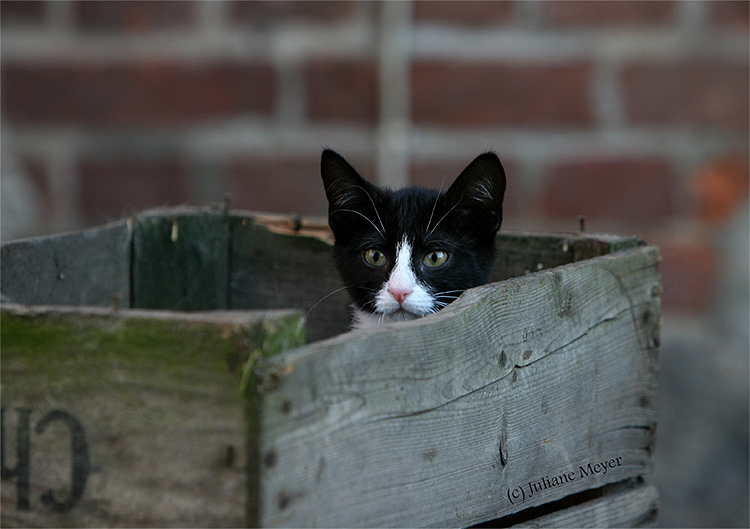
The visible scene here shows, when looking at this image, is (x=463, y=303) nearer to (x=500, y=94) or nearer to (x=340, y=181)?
(x=340, y=181)

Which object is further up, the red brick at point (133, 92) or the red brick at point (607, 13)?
the red brick at point (607, 13)

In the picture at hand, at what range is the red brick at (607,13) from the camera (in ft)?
6.64

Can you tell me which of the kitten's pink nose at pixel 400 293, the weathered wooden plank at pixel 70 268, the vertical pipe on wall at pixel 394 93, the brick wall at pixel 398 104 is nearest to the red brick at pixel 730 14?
the brick wall at pixel 398 104

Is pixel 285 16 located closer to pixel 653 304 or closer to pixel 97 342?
pixel 653 304

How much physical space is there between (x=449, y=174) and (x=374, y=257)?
0.68m

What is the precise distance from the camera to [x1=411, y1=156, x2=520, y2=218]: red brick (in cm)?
205

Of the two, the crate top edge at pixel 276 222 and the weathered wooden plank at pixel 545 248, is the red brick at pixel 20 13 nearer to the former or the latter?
the crate top edge at pixel 276 222

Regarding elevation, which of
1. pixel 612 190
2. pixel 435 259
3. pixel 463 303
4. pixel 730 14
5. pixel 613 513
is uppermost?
pixel 730 14

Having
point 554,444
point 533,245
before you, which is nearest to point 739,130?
point 533,245

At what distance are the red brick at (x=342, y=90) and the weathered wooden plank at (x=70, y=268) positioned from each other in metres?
0.65

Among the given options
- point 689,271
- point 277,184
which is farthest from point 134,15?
point 689,271

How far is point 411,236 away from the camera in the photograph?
141 cm

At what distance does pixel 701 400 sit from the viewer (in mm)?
2182

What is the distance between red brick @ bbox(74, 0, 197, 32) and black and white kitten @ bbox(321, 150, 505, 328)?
833 millimetres
